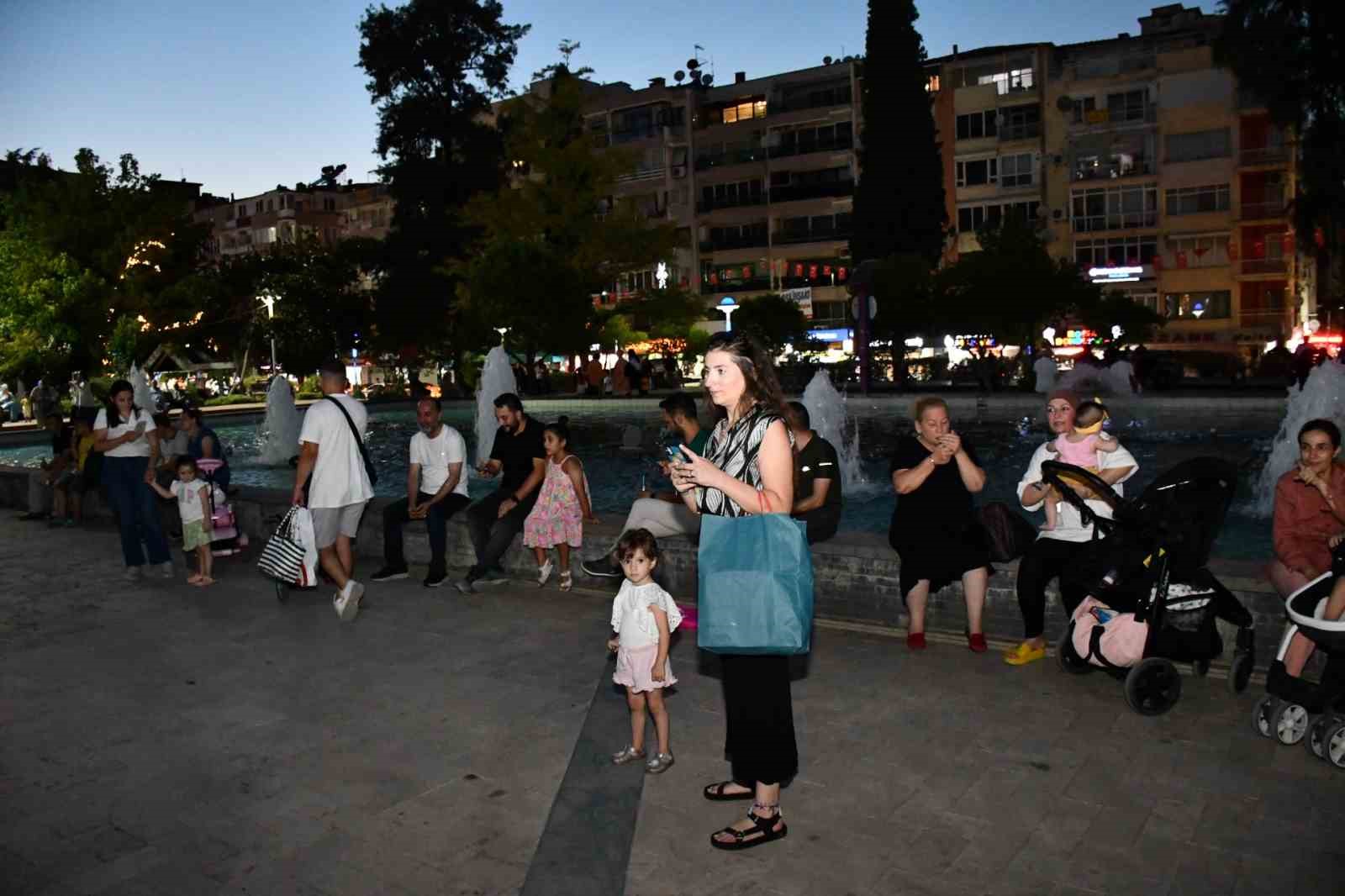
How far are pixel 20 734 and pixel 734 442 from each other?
14.6ft

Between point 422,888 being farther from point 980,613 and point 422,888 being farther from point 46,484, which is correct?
point 46,484

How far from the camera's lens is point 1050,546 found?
673cm

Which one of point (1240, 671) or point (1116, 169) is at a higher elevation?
point (1116, 169)

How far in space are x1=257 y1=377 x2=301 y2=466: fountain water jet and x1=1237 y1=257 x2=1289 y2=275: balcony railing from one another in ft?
160

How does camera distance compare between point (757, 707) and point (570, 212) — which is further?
point (570, 212)

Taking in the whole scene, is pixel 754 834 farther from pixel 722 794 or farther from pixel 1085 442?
pixel 1085 442

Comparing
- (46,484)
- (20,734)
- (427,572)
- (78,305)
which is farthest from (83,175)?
(20,734)

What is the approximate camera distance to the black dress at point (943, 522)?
6973 millimetres

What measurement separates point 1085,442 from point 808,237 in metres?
66.4

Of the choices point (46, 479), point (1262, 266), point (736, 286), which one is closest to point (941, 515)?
point (46, 479)

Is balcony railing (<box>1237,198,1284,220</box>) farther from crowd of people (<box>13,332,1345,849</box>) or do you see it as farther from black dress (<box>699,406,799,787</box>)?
black dress (<box>699,406,799,787</box>)

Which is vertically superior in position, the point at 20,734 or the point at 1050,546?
the point at 1050,546

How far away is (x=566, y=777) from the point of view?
5.36m

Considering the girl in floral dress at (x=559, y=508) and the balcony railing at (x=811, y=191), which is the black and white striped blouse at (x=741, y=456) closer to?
the girl in floral dress at (x=559, y=508)
